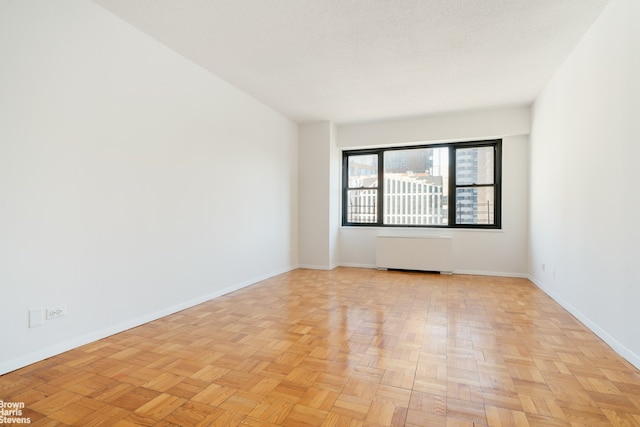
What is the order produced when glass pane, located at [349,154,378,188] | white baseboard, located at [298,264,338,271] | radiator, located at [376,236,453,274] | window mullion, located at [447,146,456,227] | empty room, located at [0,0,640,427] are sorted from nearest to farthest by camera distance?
1. empty room, located at [0,0,640,427]
2. radiator, located at [376,236,453,274]
3. window mullion, located at [447,146,456,227]
4. white baseboard, located at [298,264,338,271]
5. glass pane, located at [349,154,378,188]

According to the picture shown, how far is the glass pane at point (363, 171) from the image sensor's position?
653cm

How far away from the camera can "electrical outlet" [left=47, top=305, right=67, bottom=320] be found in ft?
7.73

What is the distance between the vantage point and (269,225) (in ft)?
17.3

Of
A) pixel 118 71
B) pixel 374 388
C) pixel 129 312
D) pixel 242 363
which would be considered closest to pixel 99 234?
pixel 129 312

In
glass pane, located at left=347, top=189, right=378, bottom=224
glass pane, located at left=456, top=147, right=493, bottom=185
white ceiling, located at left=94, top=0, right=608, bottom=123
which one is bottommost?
glass pane, located at left=347, top=189, right=378, bottom=224

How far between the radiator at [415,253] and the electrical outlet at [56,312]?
4612 millimetres

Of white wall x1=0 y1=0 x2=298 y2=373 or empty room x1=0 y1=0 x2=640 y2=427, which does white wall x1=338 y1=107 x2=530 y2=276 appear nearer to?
empty room x1=0 y1=0 x2=640 y2=427

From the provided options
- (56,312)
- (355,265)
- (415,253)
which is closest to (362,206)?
(355,265)

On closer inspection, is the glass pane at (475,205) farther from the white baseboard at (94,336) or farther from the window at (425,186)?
the white baseboard at (94,336)

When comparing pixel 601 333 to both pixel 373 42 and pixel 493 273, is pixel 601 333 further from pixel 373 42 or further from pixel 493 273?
pixel 373 42

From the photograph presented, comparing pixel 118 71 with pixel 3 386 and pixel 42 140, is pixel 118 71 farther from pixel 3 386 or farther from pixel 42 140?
pixel 3 386

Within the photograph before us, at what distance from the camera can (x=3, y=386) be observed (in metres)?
1.92

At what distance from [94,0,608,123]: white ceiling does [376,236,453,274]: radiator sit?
2.35m

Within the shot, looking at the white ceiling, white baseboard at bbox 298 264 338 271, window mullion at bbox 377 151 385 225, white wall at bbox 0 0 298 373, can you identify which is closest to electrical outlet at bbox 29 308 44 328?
A: white wall at bbox 0 0 298 373
